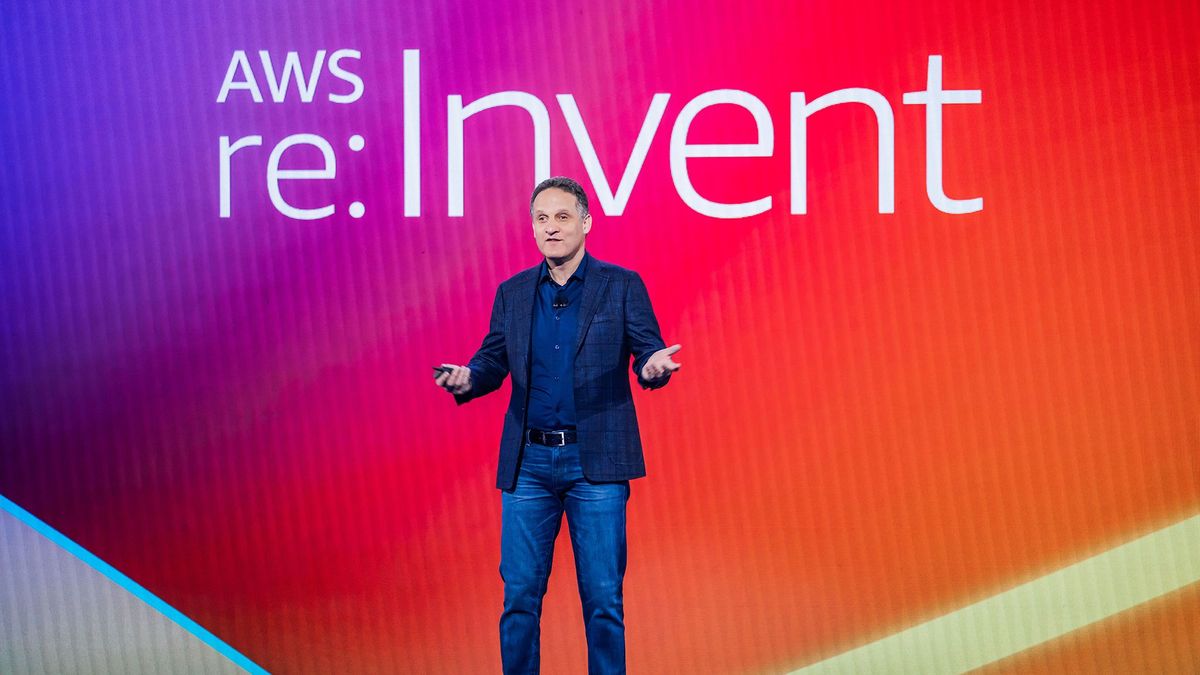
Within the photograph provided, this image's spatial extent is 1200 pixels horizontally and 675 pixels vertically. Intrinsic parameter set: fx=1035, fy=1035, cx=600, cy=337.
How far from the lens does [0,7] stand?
3.30 meters

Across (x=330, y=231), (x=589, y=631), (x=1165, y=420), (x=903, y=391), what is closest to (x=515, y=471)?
(x=589, y=631)

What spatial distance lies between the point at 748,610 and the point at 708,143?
146cm

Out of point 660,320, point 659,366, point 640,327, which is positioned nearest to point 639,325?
point 640,327

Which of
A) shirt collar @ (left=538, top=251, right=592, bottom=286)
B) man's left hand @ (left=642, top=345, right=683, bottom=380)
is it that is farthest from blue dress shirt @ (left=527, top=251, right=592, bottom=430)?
man's left hand @ (left=642, top=345, right=683, bottom=380)

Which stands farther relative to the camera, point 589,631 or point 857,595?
point 857,595

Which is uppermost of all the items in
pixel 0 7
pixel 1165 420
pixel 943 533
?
pixel 0 7

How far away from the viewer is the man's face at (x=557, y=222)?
269 cm

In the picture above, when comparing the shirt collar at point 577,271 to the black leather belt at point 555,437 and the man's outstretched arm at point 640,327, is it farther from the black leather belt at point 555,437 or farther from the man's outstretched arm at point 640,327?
the black leather belt at point 555,437

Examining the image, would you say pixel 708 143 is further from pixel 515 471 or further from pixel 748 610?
pixel 748 610

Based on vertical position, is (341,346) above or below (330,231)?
below

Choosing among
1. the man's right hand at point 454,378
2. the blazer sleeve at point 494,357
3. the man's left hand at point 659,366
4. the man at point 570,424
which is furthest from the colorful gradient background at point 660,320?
the man's left hand at point 659,366

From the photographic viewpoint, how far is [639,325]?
2.66 meters

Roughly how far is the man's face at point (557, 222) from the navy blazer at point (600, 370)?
9 cm

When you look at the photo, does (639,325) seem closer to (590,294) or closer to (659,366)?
(590,294)
